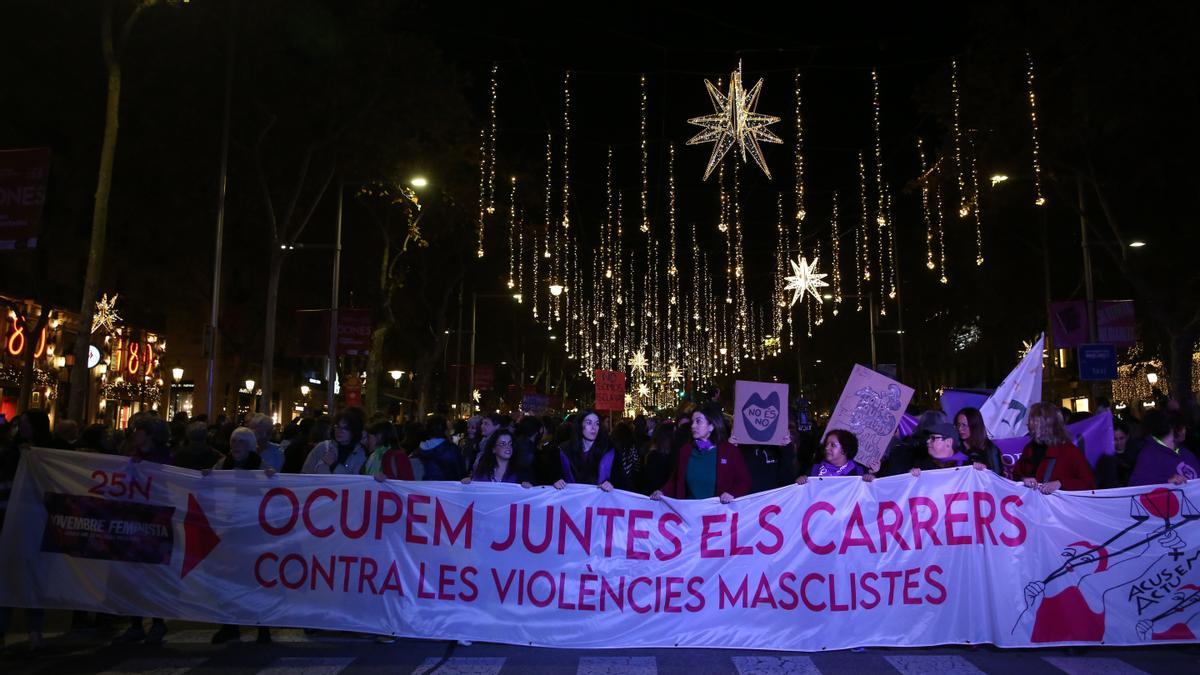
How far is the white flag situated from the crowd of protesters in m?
0.92

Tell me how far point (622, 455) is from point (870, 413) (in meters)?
2.53

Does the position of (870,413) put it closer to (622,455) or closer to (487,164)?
(622,455)

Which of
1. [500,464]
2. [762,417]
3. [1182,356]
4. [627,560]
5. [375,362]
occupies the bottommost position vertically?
[627,560]

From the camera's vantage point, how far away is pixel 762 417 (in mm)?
10164

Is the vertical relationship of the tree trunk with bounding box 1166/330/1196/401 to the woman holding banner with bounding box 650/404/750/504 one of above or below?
above

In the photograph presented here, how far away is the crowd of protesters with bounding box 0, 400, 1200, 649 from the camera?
25.3 ft

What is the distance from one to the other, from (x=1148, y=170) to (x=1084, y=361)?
451cm

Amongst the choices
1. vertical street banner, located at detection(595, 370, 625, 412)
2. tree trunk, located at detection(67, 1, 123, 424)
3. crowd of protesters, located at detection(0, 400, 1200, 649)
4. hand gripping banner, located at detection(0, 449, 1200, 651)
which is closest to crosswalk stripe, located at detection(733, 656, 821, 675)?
hand gripping banner, located at detection(0, 449, 1200, 651)

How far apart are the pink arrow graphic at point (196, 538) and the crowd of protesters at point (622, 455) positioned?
36 cm

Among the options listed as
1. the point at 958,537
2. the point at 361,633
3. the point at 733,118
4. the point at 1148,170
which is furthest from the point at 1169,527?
the point at 1148,170

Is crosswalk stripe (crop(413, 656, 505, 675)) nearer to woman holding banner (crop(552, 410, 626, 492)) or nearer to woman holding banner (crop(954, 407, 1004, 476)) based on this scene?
woman holding banner (crop(552, 410, 626, 492))

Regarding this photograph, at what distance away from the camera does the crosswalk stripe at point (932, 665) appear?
6496 mm

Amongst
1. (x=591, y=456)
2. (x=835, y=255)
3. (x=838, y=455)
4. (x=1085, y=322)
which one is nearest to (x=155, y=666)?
(x=591, y=456)

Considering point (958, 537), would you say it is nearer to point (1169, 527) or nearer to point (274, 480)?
point (1169, 527)
